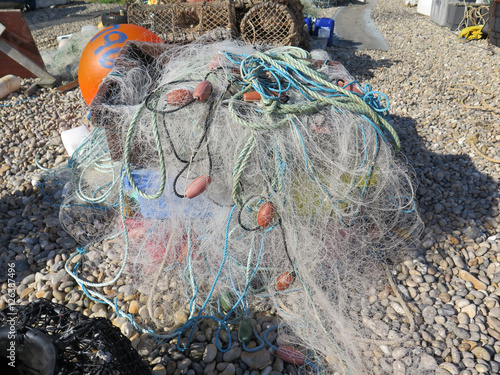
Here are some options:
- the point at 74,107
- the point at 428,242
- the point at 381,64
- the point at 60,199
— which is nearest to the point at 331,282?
the point at 428,242

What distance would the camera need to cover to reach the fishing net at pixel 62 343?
1445mm

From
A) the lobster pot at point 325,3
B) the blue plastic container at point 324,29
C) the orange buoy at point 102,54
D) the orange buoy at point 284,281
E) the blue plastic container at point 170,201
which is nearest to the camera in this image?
the orange buoy at point 284,281

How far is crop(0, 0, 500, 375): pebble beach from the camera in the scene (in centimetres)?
220

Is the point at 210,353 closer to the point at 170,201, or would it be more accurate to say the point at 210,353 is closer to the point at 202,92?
the point at 170,201

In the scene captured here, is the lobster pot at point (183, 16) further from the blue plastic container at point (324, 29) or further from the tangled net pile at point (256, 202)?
the blue plastic container at point (324, 29)

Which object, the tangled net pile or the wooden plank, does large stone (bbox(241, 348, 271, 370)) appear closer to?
the tangled net pile

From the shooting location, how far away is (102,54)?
4234 millimetres

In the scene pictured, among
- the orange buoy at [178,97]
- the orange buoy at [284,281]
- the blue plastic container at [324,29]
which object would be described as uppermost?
the orange buoy at [178,97]

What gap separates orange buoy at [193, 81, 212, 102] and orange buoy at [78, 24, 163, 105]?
245 centimetres

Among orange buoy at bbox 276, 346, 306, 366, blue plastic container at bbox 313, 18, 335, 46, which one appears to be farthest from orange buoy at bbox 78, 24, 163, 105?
blue plastic container at bbox 313, 18, 335, 46

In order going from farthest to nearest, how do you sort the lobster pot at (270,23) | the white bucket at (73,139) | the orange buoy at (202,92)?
the lobster pot at (270,23) < the white bucket at (73,139) < the orange buoy at (202,92)

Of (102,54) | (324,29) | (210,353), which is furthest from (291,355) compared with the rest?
(324,29)

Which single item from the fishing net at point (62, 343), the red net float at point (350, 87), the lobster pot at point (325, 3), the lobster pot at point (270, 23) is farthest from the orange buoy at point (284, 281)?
the lobster pot at point (325, 3)

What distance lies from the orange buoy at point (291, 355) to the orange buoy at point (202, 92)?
64.5 inches
